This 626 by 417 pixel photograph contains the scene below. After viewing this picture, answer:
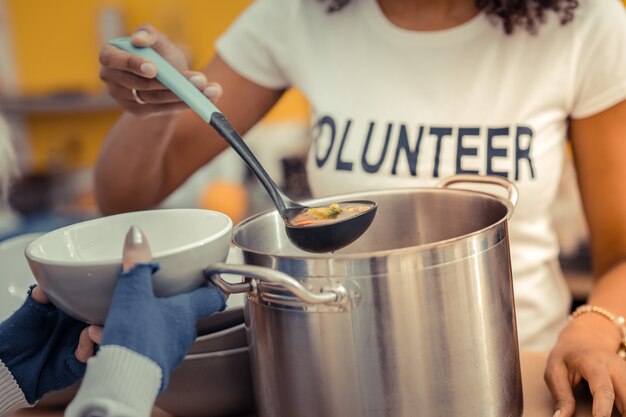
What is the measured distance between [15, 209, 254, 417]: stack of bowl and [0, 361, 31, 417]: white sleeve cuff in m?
0.13

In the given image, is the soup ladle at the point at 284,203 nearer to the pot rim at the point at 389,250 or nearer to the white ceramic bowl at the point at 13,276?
the pot rim at the point at 389,250

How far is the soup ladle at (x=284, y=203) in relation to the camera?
2.43ft

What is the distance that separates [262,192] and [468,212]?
2316mm

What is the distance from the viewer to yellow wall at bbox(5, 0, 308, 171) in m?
3.38

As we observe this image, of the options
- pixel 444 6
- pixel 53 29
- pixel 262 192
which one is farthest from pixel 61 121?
pixel 444 6

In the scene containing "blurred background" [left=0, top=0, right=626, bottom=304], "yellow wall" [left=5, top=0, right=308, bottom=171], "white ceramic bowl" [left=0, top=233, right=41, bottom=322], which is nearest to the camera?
"white ceramic bowl" [left=0, top=233, right=41, bottom=322]

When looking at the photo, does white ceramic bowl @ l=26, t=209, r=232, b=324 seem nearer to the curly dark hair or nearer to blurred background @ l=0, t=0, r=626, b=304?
the curly dark hair

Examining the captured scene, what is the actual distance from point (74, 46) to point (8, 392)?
10.4ft

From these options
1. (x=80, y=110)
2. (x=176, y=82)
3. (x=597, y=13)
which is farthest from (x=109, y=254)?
(x=80, y=110)

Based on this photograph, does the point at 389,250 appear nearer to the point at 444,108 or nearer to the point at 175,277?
the point at 175,277

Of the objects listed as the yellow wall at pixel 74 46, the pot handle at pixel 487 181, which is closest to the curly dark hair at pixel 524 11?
the pot handle at pixel 487 181

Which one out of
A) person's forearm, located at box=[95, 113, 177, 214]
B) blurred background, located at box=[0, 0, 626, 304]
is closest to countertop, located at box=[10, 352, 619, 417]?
person's forearm, located at box=[95, 113, 177, 214]

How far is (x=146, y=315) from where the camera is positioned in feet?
1.82

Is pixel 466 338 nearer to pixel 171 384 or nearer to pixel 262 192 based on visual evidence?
pixel 171 384
